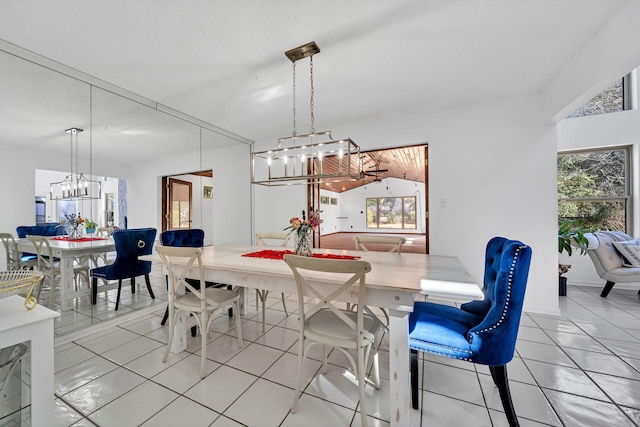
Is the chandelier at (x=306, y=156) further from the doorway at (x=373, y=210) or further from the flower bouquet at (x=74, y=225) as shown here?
the doorway at (x=373, y=210)

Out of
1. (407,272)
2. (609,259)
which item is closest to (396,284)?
(407,272)

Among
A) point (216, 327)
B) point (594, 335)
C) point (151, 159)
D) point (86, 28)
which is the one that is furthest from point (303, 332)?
point (151, 159)

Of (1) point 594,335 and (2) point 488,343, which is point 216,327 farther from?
(1) point 594,335

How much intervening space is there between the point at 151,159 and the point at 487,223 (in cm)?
455

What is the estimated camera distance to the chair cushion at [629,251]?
306 centimetres

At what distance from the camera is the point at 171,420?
4.40 ft

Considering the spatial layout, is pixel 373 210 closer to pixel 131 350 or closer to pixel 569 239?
pixel 569 239

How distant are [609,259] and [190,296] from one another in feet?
16.2

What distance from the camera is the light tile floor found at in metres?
1.36

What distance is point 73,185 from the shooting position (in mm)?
2432

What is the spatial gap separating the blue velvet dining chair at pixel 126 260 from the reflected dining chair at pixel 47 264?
0.45ft

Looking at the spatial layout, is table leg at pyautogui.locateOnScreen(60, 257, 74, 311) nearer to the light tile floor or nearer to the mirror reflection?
the mirror reflection

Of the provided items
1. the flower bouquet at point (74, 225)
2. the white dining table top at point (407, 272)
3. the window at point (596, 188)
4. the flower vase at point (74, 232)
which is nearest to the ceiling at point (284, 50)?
the flower bouquet at point (74, 225)

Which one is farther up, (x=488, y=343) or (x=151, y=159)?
(x=151, y=159)
